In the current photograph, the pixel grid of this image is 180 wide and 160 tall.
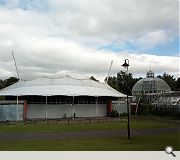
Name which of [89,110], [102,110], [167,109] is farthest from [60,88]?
[167,109]

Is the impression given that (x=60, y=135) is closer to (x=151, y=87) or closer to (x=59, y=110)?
(x=59, y=110)

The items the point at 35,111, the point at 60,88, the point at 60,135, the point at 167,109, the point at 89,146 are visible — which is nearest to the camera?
the point at 89,146

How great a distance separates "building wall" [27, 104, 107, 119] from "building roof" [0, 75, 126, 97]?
2451 mm

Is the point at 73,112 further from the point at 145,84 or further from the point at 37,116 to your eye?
the point at 145,84

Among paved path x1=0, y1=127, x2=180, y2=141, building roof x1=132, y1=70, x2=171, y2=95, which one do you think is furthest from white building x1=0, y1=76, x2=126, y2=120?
paved path x1=0, y1=127, x2=180, y2=141

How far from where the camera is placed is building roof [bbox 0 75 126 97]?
135 ft

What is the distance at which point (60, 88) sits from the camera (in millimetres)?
43125

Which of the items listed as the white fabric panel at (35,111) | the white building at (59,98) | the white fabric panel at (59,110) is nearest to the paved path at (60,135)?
the white building at (59,98)

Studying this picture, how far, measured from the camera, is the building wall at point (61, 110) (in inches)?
1701

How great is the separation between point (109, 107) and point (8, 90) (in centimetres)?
1457

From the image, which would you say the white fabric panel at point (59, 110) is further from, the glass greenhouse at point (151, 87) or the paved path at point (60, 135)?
the paved path at point (60, 135)

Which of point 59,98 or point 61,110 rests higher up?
point 59,98

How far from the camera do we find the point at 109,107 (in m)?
47.5

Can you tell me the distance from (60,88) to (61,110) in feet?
10.7
